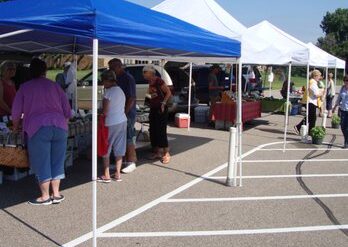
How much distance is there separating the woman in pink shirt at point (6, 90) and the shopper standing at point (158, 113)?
91.4 inches

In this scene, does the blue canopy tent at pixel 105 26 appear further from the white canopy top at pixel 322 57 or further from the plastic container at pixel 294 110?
the plastic container at pixel 294 110

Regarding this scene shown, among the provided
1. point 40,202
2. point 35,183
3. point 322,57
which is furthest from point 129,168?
point 322,57

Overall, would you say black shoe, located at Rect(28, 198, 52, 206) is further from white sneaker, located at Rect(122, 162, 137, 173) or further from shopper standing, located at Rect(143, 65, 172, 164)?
shopper standing, located at Rect(143, 65, 172, 164)

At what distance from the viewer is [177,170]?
8367 mm

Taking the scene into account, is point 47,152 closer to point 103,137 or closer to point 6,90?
point 103,137

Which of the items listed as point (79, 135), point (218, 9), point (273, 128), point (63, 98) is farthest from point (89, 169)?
point (273, 128)

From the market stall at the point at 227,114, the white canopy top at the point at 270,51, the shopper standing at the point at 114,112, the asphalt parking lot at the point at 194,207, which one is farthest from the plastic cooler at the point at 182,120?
the shopper standing at the point at 114,112

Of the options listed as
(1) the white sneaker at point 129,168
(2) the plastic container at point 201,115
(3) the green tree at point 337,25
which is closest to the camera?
(1) the white sneaker at point 129,168

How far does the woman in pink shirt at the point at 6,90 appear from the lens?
7.84 metres

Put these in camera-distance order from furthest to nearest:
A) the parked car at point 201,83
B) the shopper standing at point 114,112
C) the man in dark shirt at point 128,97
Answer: the parked car at point 201,83 → the man in dark shirt at point 128,97 → the shopper standing at point 114,112

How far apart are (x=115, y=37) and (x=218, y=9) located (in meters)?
7.98

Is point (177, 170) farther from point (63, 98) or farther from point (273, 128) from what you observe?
point (273, 128)

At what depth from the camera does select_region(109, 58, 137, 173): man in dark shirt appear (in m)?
7.77

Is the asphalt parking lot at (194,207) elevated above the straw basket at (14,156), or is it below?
below
